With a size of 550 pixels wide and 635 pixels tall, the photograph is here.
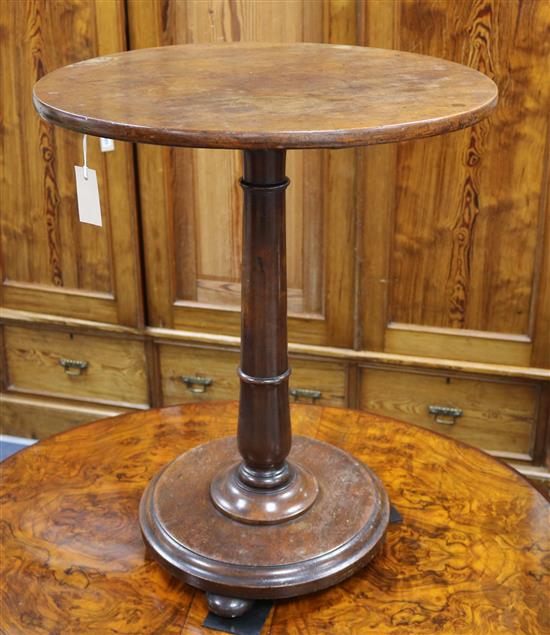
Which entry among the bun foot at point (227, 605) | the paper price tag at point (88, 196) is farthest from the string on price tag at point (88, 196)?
the bun foot at point (227, 605)

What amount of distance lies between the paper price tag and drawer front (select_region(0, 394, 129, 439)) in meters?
1.43

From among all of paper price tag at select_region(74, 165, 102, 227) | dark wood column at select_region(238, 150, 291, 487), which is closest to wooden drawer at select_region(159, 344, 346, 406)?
dark wood column at select_region(238, 150, 291, 487)

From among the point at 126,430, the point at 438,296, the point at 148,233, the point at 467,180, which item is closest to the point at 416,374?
the point at 438,296

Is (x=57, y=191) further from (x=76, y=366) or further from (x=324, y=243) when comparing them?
(x=324, y=243)

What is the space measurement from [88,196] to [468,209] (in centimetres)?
114

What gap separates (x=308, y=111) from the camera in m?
1.05

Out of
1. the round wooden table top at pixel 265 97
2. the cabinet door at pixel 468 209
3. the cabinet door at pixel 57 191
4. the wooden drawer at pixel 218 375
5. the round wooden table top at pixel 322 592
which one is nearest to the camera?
the round wooden table top at pixel 265 97

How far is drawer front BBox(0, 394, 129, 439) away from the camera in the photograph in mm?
2695

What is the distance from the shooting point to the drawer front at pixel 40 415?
270 cm

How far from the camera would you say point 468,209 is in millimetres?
2176

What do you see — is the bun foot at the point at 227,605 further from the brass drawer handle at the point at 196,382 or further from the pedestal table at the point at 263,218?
the brass drawer handle at the point at 196,382

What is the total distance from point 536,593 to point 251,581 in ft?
1.26

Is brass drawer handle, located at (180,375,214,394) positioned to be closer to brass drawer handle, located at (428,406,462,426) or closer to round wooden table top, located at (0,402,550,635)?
brass drawer handle, located at (428,406,462,426)

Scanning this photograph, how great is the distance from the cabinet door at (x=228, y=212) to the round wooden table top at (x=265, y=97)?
76cm
